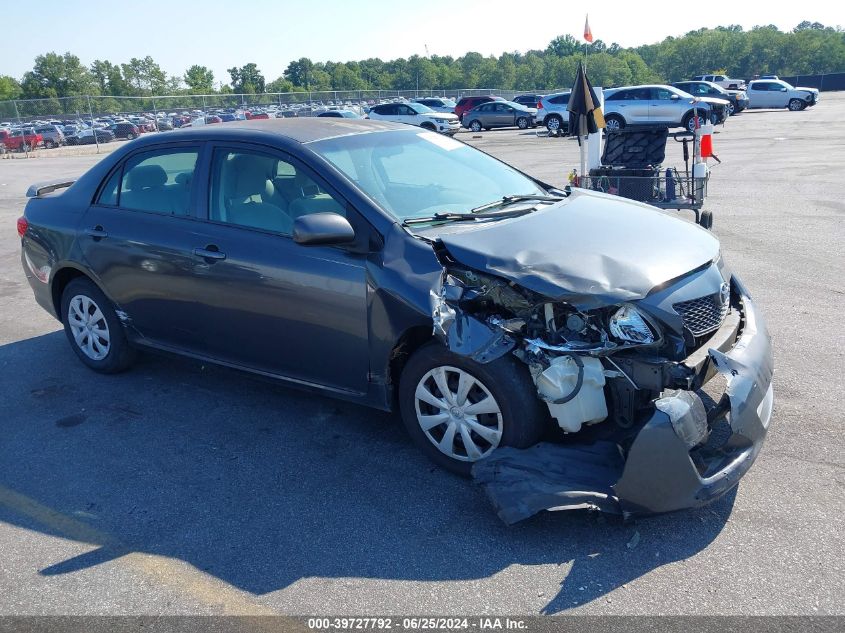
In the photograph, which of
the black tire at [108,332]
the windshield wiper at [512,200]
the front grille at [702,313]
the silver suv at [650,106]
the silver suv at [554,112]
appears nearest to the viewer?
the front grille at [702,313]

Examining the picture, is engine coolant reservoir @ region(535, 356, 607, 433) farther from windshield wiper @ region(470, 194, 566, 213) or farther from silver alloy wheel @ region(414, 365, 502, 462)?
windshield wiper @ region(470, 194, 566, 213)

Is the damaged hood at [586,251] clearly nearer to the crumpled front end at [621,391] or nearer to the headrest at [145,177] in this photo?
the crumpled front end at [621,391]

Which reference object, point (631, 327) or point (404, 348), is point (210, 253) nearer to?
point (404, 348)

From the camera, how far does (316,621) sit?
3.00 m

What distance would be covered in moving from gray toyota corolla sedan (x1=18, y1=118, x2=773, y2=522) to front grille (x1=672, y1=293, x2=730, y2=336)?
0.5 inches

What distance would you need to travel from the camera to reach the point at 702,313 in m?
3.73

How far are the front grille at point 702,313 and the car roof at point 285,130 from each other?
240cm

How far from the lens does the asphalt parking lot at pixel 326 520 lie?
3104 millimetres

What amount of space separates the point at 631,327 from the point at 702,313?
1.45 ft

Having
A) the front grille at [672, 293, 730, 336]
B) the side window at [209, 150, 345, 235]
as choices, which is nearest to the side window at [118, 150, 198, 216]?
the side window at [209, 150, 345, 235]

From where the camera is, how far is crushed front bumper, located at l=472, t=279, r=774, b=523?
10.6 feet

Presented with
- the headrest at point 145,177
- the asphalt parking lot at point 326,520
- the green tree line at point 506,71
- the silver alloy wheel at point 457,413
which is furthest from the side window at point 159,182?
the green tree line at point 506,71

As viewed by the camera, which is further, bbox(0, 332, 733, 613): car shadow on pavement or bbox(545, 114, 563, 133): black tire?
bbox(545, 114, 563, 133): black tire

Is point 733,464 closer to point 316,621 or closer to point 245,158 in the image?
point 316,621
